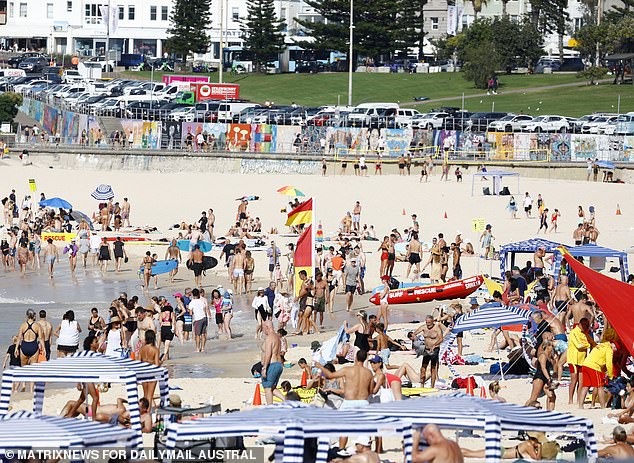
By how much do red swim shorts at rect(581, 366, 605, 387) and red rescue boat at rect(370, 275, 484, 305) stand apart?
28.5 feet

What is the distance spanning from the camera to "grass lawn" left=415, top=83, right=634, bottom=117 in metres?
61.0

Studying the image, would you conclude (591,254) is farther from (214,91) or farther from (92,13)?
(92,13)

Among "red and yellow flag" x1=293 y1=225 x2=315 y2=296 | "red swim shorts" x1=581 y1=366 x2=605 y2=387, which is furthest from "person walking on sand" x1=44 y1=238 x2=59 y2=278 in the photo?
"red swim shorts" x1=581 y1=366 x2=605 y2=387

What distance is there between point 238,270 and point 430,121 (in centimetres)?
2724

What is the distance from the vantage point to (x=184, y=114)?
2156 inches

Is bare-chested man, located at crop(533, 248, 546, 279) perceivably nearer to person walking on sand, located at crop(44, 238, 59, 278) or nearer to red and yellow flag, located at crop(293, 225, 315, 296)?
red and yellow flag, located at crop(293, 225, 315, 296)

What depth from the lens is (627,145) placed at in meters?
47.8

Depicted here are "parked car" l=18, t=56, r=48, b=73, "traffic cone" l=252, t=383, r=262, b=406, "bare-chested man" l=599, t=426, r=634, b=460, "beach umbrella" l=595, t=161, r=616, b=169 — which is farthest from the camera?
"parked car" l=18, t=56, r=48, b=73

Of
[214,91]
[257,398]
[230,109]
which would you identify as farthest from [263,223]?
[214,91]

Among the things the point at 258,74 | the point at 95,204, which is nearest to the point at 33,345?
the point at 95,204

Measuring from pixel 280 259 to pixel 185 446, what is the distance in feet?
59.1

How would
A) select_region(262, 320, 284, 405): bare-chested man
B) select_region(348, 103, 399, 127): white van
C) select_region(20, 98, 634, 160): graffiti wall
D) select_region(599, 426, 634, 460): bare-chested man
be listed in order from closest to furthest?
select_region(599, 426, 634, 460): bare-chested man, select_region(262, 320, 284, 405): bare-chested man, select_region(20, 98, 634, 160): graffiti wall, select_region(348, 103, 399, 127): white van

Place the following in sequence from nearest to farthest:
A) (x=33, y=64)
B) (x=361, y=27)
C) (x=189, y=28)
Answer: (x=361, y=27) < (x=189, y=28) < (x=33, y=64)

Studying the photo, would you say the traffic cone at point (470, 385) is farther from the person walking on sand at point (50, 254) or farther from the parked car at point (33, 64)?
the parked car at point (33, 64)
